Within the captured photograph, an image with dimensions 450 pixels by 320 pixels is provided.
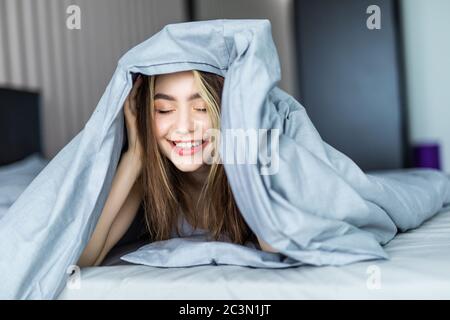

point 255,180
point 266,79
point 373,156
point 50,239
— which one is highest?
point 266,79

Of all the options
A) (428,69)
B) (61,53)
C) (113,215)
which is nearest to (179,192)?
(113,215)

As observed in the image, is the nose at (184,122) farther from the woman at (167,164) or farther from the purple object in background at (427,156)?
the purple object in background at (427,156)

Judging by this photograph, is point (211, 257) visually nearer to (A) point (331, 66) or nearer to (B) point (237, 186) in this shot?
(B) point (237, 186)

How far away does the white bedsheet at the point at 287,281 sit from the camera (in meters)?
0.79

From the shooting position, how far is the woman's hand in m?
1.12

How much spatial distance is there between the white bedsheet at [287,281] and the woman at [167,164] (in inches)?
5.3

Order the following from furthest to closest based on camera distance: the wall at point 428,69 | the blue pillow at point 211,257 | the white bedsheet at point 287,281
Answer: the wall at point 428,69 → the blue pillow at point 211,257 → the white bedsheet at point 287,281

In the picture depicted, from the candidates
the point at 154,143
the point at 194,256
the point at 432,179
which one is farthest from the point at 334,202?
the point at 432,179

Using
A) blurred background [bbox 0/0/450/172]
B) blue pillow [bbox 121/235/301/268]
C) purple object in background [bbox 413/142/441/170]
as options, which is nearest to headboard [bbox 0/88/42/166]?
blurred background [bbox 0/0/450/172]

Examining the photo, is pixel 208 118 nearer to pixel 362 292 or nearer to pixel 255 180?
pixel 255 180

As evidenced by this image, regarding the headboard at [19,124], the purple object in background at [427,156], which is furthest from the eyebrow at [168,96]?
the purple object in background at [427,156]

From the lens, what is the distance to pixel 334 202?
3.01ft

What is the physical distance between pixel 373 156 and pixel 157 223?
2466 millimetres

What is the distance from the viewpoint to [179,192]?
1343mm
